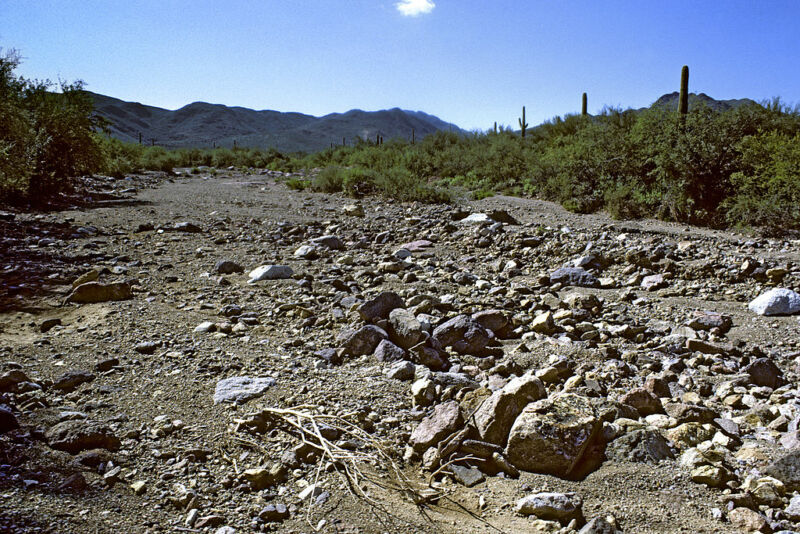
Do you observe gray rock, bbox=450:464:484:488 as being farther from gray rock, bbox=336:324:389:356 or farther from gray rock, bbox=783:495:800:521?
gray rock, bbox=336:324:389:356

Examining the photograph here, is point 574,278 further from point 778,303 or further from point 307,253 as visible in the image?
point 307,253

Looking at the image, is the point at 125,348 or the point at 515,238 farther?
the point at 515,238

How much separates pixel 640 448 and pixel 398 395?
4.08 feet

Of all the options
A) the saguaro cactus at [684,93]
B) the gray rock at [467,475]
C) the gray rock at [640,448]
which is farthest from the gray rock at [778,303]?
the saguaro cactus at [684,93]

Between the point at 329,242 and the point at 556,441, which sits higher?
the point at 329,242

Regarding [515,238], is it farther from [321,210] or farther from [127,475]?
[127,475]

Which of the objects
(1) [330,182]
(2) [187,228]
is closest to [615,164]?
(1) [330,182]

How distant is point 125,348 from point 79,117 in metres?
11.5

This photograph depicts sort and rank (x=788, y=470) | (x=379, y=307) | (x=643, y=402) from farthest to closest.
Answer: (x=379, y=307) → (x=643, y=402) → (x=788, y=470)

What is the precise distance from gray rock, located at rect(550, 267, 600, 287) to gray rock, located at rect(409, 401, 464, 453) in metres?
3.39

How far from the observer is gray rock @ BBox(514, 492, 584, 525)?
213 cm

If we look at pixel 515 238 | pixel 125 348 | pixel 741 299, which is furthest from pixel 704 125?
pixel 125 348

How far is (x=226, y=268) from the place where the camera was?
5.95 metres

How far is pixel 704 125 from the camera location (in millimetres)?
9898
